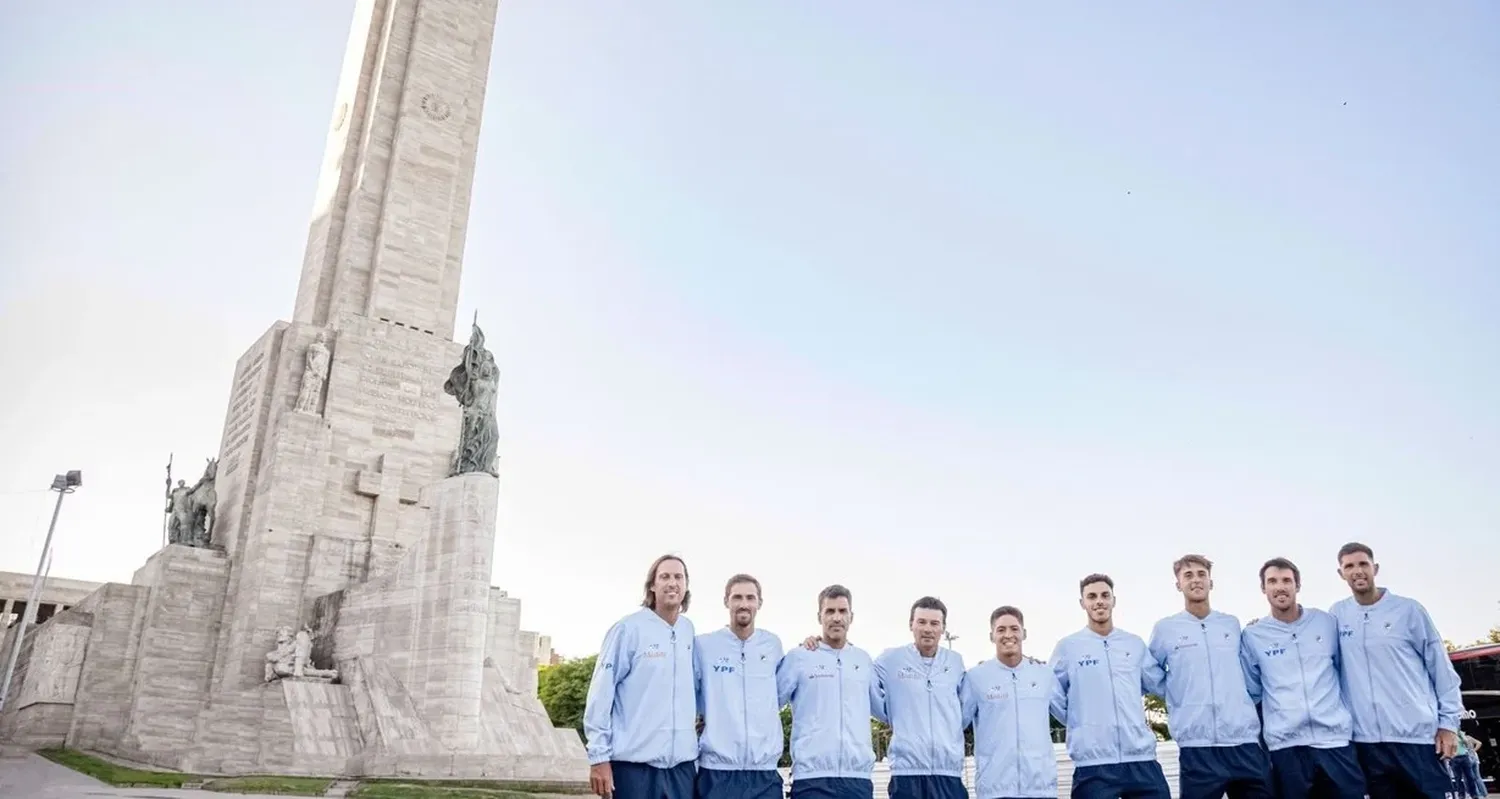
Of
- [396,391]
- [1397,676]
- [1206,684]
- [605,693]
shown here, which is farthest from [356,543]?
[1397,676]

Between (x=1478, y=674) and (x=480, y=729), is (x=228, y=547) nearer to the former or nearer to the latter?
(x=480, y=729)

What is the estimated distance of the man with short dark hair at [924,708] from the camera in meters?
6.10

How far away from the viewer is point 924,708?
6211 mm

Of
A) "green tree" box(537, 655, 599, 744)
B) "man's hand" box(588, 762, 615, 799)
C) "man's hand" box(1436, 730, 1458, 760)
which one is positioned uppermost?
"green tree" box(537, 655, 599, 744)

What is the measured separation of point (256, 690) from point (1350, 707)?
19181 millimetres

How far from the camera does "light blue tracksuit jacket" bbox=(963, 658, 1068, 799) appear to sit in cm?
609

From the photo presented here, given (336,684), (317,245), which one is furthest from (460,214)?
(336,684)

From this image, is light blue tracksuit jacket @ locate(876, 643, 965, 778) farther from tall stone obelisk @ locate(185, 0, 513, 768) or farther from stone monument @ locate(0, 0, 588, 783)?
tall stone obelisk @ locate(185, 0, 513, 768)

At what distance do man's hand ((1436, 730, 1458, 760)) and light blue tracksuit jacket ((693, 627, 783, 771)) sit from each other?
372 cm

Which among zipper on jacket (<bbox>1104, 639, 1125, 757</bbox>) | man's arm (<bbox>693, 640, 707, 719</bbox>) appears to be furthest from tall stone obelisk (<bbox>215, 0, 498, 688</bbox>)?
zipper on jacket (<bbox>1104, 639, 1125, 757</bbox>)

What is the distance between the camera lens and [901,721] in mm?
6203

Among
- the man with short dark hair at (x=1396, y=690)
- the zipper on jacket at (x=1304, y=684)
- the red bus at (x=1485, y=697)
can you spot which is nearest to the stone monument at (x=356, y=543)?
the zipper on jacket at (x=1304, y=684)

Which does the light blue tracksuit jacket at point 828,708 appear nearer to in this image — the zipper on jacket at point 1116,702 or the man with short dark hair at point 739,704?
the man with short dark hair at point 739,704

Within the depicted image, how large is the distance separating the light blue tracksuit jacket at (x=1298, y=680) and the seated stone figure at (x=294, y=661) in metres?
18.1
